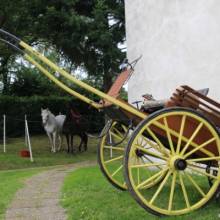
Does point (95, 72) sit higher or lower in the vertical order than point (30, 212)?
higher

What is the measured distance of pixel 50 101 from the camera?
94.8ft

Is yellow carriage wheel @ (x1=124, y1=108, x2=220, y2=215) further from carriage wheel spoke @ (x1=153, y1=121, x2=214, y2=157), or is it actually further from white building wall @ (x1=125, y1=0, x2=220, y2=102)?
white building wall @ (x1=125, y1=0, x2=220, y2=102)

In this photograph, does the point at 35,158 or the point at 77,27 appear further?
the point at 77,27

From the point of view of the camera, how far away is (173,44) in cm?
1088

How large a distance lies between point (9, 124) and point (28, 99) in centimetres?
191

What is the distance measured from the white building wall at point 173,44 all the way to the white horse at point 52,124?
9710 millimetres

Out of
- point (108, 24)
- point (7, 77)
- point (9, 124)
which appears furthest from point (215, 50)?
point (7, 77)

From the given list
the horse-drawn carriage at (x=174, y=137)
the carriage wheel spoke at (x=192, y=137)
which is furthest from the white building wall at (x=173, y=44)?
the carriage wheel spoke at (x=192, y=137)

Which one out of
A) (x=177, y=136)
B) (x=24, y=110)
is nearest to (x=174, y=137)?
(x=177, y=136)

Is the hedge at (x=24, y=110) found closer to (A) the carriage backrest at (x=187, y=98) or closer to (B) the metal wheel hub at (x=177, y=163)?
(A) the carriage backrest at (x=187, y=98)

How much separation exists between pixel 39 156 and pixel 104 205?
1407cm

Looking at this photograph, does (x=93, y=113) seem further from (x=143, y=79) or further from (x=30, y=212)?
(x=30, y=212)

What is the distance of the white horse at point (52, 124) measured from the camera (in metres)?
22.5

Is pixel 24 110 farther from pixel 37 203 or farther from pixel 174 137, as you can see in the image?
pixel 174 137
